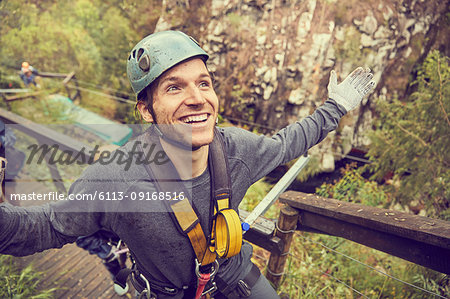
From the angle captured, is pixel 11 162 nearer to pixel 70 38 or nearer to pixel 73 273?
pixel 73 273

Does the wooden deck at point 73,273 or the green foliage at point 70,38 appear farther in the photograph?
the green foliage at point 70,38

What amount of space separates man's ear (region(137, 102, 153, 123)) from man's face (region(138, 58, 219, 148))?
3.6 inches

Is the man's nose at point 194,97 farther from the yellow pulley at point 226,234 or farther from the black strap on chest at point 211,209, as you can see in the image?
the yellow pulley at point 226,234

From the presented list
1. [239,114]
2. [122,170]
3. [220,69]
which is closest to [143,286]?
[122,170]

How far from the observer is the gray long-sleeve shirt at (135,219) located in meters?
1.52

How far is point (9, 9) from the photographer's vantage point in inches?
443

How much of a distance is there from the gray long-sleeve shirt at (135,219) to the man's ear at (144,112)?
0.67 feet

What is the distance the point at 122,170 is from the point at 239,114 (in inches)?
374

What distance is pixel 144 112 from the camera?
70.5 inches

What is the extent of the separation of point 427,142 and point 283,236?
4622 mm

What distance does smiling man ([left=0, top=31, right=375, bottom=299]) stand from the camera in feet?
5.23

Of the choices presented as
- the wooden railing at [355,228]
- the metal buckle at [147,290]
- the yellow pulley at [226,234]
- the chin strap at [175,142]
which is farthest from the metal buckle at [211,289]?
the chin strap at [175,142]

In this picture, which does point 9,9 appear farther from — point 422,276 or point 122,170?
point 422,276

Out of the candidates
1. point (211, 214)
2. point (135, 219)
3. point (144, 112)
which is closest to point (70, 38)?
point (144, 112)
